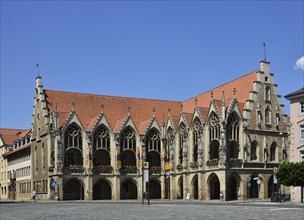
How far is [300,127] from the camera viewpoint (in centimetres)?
6506

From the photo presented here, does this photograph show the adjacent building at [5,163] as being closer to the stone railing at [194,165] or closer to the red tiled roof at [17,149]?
the red tiled roof at [17,149]

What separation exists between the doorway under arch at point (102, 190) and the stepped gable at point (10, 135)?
36406 millimetres

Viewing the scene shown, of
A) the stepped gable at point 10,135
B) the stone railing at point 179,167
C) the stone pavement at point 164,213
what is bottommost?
the stone pavement at point 164,213

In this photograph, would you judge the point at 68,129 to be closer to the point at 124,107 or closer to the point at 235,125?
the point at 124,107

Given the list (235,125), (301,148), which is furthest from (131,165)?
(301,148)

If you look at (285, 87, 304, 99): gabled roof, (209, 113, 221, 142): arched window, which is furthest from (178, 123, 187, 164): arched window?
(285, 87, 304, 99): gabled roof

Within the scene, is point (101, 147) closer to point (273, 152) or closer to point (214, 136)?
point (214, 136)

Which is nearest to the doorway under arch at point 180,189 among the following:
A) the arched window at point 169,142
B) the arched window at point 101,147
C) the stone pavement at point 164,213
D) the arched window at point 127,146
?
the arched window at point 169,142

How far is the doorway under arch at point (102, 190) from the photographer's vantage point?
8881cm

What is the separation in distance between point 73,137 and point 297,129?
1356 inches

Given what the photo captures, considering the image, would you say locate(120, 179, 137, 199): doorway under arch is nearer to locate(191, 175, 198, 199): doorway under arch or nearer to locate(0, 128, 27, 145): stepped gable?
locate(191, 175, 198, 199): doorway under arch

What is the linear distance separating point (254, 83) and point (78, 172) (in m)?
28.5

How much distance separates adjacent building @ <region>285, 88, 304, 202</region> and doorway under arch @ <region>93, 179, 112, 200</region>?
32384 millimetres

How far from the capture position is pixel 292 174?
197ft
